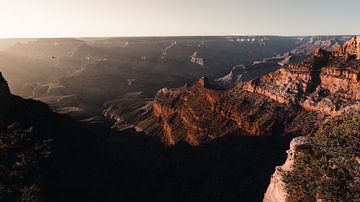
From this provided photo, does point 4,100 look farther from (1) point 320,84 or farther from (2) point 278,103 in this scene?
(1) point 320,84

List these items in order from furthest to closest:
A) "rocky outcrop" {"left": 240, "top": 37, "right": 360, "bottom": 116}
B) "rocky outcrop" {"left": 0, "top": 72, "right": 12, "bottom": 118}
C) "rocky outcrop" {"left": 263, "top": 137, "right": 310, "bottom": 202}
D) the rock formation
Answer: the rock formation
"rocky outcrop" {"left": 240, "top": 37, "right": 360, "bottom": 116}
"rocky outcrop" {"left": 0, "top": 72, "right": 12, "bottom": 118}
"rocky outcrop" {"left": 263, "top": 137, "right": 310, "bottom": 202}

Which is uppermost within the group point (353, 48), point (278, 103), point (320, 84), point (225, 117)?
point (353, 48)

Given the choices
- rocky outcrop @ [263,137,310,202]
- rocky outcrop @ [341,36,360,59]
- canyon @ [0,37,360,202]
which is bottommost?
canyon @ [0,37,360,202]

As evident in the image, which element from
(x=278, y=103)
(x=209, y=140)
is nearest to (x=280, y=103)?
(x=278, y=103)

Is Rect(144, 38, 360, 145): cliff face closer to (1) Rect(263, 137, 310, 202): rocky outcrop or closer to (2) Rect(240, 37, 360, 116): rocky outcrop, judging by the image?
(2) Rect(240, 37, 360, 116): rocky outcrop

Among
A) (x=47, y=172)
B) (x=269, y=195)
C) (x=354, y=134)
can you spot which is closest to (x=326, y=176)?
(x=354, y=134)

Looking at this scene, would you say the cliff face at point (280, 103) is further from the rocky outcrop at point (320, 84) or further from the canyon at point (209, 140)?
the canyon at point (209, 140)

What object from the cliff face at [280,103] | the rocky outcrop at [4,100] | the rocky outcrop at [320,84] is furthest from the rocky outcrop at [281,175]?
the rocky outcrop at [4,100]

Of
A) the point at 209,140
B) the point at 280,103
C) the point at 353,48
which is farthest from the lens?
the point at 209,140

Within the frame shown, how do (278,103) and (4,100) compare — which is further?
(278,103)

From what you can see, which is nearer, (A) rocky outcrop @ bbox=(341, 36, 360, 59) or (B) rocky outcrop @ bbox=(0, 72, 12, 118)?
(B) rocky outcrop @ bbox=(0, 72, 12, 118)

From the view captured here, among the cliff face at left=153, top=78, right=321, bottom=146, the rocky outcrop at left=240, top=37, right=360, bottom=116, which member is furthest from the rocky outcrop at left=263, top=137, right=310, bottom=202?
the rocky outcrop at left=240, top=37, right=360, bottom=116
